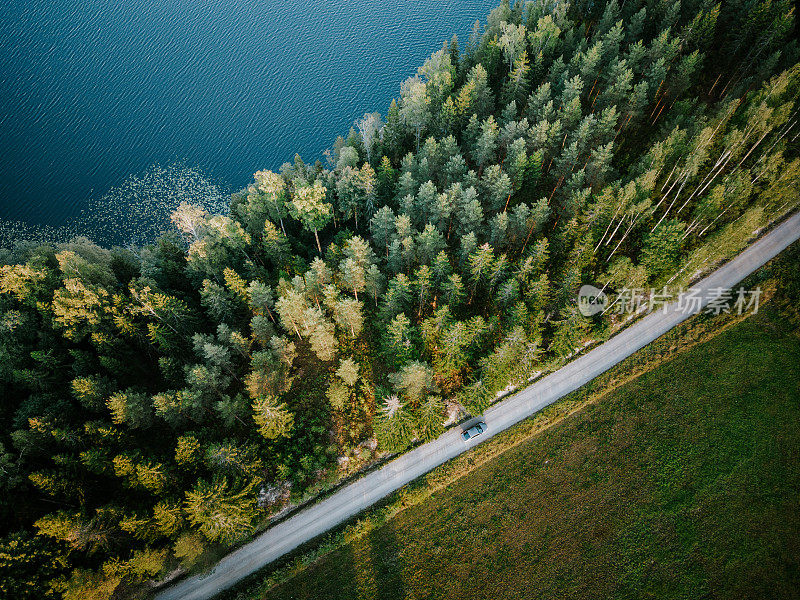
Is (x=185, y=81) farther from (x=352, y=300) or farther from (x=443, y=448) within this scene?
(x=443, y=448)

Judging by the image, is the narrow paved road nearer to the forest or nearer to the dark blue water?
the forest

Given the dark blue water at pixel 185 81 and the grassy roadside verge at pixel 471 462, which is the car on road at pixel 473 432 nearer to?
the grassy roadside verge at pixel 471 462

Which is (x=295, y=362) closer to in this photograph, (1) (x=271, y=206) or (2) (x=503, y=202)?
(1) (x=271, y=206)

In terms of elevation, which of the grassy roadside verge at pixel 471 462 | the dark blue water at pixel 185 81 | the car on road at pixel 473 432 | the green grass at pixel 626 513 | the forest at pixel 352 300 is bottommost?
the green grass at pixel 626 513

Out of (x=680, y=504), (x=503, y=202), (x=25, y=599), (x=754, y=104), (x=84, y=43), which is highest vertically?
(x=84, y=43)

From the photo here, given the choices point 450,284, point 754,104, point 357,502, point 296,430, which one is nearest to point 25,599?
point 296,430

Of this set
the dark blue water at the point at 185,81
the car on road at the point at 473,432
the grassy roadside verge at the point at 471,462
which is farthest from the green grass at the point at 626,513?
the dark blue water at the point at 185,81

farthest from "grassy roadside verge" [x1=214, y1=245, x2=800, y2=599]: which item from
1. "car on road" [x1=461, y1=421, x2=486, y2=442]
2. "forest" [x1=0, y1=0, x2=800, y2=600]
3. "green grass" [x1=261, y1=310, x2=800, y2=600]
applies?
"forest" [x1=0, y1=0, x2=800, y2=600]
